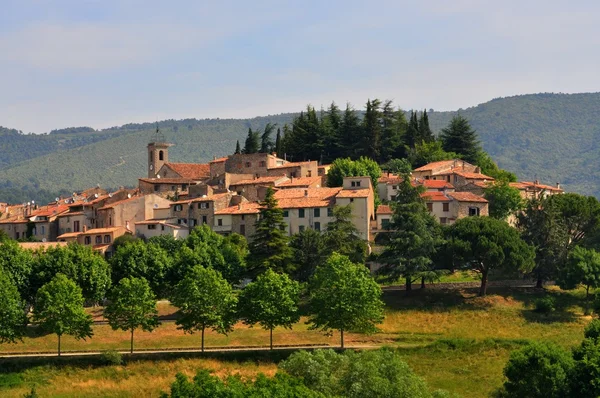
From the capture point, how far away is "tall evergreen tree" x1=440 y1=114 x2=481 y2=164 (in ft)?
418

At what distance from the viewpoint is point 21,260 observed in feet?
277

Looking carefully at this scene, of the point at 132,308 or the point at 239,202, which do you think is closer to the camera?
the point at 132,308

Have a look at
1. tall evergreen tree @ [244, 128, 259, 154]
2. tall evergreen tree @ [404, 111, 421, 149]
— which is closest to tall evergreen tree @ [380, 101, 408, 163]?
tall evergreen tree @ [404, 111, 421, 149]

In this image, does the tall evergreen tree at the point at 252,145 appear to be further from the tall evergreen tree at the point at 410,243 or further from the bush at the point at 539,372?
the bush at the point at 539,372

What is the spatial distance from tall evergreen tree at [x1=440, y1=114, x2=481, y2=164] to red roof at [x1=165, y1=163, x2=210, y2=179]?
98.1 feet

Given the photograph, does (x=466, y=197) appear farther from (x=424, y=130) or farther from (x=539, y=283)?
(x=424, y=130)

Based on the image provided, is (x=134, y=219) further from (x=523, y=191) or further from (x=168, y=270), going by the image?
(x=523, y=191)

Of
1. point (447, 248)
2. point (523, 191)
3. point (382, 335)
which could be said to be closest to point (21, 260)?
point (382, 335)

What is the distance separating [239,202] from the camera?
335 feet

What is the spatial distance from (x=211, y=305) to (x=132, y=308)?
580cm

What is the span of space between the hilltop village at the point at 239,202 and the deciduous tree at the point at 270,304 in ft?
57.9

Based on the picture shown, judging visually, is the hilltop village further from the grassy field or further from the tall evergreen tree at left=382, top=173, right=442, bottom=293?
the grassy field

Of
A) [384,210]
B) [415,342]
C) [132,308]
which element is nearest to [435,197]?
[384,210]

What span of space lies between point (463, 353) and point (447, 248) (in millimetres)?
15073
